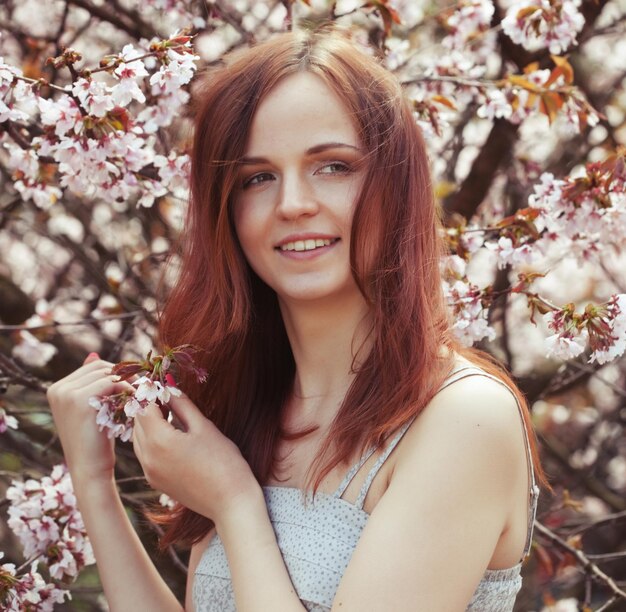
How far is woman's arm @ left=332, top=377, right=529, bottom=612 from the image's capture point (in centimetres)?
140

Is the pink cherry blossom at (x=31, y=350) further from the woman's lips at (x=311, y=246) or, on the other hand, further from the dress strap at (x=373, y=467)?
the dress strap at (x=373, y=467)

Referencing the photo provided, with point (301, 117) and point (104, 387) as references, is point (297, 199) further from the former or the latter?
point (104, 387)

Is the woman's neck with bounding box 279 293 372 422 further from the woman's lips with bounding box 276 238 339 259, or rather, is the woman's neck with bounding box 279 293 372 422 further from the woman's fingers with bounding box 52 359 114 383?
the woman's fingers with bounding box 52 359 114 383

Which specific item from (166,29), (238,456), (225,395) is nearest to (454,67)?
(166,29)

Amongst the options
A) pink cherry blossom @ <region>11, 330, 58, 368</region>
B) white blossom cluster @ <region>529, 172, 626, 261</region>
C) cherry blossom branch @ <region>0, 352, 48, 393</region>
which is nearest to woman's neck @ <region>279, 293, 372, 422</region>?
white blossom cluster @ <region>529, 172, 626, 261</region>

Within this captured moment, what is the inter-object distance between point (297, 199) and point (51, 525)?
0.99 metres

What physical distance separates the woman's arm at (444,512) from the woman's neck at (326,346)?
34 cm

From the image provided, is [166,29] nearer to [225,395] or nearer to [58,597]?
[225,395]

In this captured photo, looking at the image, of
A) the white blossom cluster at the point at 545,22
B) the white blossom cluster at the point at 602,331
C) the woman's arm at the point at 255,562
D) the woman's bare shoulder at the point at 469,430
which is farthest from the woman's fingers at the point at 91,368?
the white blossom cluster at the point at 545,22

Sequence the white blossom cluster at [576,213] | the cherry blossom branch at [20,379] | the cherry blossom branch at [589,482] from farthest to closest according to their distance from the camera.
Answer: the cherry blossom branch at [589,482]
the cherry blossom branch at [20,379]
the white blossom cluster at [576,213]

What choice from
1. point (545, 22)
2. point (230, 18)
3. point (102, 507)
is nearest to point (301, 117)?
point (102, 507)

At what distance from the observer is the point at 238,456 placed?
1.75 meters

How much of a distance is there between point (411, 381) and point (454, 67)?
4.43 ft

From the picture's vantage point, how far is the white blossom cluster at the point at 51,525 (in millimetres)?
2117
